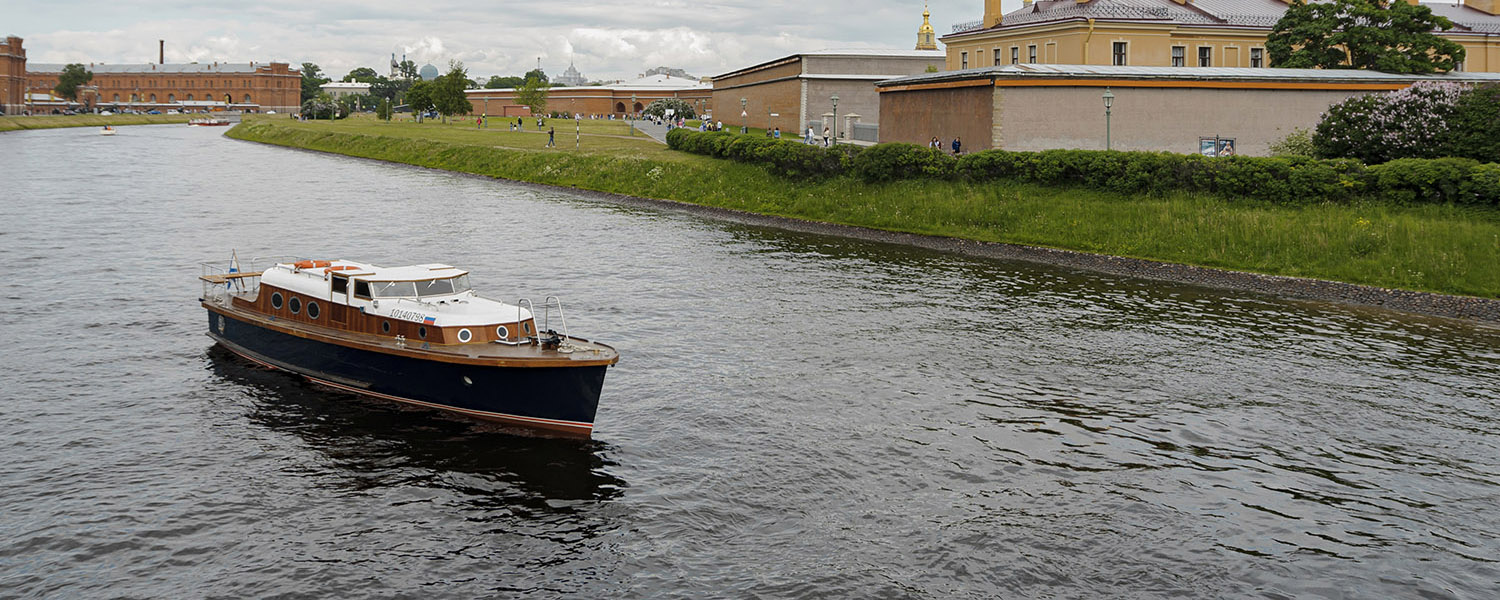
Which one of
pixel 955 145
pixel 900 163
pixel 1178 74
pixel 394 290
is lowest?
pixel 394 290

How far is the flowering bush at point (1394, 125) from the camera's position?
47.1 meters

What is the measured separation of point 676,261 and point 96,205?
35.1 metres

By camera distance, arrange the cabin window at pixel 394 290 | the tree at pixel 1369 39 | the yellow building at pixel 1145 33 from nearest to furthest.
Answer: the cabin window at pixel 394 290 < the tree at pixel 1369 39 < the yellow building at pixel 1145 33

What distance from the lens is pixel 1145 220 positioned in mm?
46781

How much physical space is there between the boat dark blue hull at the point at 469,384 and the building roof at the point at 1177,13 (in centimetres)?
6198

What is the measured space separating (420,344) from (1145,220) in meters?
32.6

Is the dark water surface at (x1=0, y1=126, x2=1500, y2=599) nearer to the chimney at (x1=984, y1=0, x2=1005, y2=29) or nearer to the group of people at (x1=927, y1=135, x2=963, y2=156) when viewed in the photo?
the group of people at (x1=927, y1=135, x2=963, y2=156)

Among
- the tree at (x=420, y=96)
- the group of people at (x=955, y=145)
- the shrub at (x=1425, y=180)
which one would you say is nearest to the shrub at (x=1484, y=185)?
the shrub at (x=1425, y=180)

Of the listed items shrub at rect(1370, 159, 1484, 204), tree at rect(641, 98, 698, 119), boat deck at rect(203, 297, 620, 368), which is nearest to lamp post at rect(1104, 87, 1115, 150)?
shrub at rect(1370, 159, 1484, 204)

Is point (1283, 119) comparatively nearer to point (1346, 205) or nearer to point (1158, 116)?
point (1158, 116)

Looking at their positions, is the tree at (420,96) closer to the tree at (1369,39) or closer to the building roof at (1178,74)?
the building roof at (1178,74)

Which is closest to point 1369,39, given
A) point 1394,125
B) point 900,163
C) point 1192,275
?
point 1394,125

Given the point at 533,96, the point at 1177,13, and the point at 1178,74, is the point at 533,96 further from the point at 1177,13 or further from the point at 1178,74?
the point at 1178,74

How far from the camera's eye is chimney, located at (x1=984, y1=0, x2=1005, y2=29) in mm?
84375
